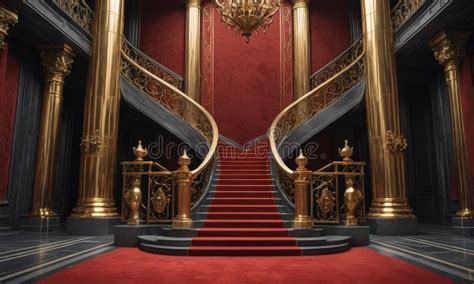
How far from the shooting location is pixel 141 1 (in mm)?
10414

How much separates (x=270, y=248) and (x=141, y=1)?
8.31 meters

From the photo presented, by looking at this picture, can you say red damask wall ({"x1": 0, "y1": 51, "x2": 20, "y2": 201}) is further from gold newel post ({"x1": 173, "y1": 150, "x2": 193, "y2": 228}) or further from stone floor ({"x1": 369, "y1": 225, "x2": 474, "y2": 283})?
stone floor ({"x1": 369, "y1": 225, "x2": 474, "y2": 283})

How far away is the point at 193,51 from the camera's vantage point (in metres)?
9.91

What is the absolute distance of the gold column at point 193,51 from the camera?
9727 mm

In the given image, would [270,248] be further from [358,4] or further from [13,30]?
[358,4]

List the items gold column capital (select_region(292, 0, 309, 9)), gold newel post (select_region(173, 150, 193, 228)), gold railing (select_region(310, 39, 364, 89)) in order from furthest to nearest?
1. gold column capital (select_region(292, 0, 309, 9))
2. gold railing (select_region(310, 39, 364, 89))
3. gold newel post (select_region(173, 150, 193, 228))

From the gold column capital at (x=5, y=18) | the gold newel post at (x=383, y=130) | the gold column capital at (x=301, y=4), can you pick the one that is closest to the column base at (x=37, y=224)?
the gold column capital at (x=5, y=18)

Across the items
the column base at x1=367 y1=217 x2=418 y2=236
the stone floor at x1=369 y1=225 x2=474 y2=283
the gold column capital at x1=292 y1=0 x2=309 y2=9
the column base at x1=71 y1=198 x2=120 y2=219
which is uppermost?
the gold column capital at x1=292 y1=0 x2=309 y2=9

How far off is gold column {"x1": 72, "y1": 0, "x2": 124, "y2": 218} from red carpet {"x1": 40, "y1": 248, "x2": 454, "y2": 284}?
2.40 metres

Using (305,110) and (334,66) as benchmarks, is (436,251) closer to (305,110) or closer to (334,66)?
(305,110)

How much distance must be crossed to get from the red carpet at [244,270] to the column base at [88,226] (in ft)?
6.95

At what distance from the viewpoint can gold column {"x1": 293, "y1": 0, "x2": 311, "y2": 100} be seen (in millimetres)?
9742

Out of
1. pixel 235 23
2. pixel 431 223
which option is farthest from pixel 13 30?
pixel 431 223

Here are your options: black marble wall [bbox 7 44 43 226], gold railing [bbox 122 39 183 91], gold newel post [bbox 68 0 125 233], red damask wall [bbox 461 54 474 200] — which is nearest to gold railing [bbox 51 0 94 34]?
gold newel post [bbox 68 0 125 233]
